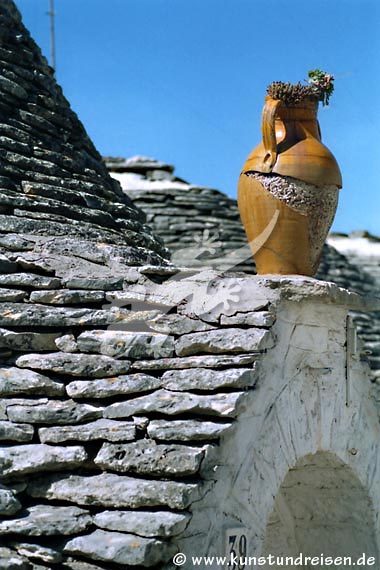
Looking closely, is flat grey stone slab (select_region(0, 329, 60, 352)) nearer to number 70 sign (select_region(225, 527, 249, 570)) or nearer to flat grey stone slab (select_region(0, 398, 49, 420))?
flat grey stone slab (select_region(0, 398, 49, 420))

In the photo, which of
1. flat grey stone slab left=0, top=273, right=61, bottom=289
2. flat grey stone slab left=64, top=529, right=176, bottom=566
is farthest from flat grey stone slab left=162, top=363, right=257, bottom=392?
flat grey stone slab left=0, top=273, right=61, bottom=289

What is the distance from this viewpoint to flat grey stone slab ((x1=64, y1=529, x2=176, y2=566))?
10.0 ft

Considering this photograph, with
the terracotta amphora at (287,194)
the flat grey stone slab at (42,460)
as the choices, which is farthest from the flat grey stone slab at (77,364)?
the terracotta amphora at (287,194)

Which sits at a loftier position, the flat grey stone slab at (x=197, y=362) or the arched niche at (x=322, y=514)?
the flat grey stone slab at (x=197, y=362)

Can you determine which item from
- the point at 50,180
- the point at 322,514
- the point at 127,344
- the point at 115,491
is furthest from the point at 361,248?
the point at 115,491

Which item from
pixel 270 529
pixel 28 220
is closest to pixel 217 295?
pixel 28 220

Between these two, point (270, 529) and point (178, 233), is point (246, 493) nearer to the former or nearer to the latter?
point (270, 529)

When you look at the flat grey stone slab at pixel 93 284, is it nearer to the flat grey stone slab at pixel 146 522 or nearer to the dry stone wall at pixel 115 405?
the dry stone wall at pixel 115 405

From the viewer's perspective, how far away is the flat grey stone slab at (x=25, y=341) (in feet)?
12.7

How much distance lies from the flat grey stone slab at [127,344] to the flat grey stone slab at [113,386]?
0.11 meters

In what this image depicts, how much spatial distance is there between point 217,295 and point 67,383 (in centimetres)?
72

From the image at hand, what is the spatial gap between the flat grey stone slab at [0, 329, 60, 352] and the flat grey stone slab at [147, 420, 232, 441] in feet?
2.44

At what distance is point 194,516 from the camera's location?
323cm

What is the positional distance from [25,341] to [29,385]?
245 millimetres
